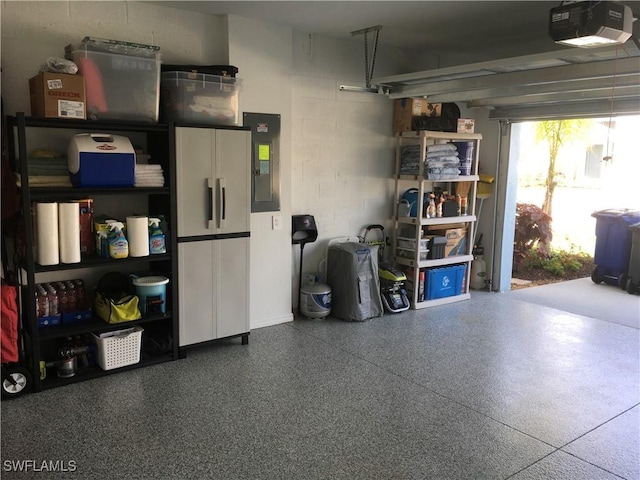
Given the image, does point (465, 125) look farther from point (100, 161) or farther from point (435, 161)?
point (100, 161)

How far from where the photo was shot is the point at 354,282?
5.16 m

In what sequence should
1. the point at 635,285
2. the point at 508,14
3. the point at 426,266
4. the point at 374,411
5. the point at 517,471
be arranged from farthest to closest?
the point at 635,285, the point at 426,266, the point at 508,14, the point at 374,411, the point at 517,471

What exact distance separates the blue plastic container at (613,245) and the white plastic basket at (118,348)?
6041mm

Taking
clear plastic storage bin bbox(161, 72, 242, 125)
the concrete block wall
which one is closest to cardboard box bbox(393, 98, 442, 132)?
the concrete block wall

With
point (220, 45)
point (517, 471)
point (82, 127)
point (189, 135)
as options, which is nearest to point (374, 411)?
point (517, 471)

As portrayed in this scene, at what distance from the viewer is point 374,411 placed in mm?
3361

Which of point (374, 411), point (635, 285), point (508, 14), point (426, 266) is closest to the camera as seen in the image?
point (374, 411)

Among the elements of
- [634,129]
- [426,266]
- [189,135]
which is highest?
[634,129]

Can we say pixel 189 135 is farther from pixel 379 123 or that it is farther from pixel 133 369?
pixel 379 123

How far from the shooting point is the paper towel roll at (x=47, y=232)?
11.1 feet

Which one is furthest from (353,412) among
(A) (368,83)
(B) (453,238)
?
(A) (368,83)

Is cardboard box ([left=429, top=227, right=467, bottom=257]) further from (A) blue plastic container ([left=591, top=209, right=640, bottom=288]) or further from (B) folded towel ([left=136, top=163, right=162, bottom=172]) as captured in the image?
(B) folded towel ([left=136, top=163, right=162, bottom=172])

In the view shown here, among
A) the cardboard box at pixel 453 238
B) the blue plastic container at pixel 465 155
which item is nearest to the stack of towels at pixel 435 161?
the blue plastic container at pixel 465 155

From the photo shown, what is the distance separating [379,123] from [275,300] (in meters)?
2.30
